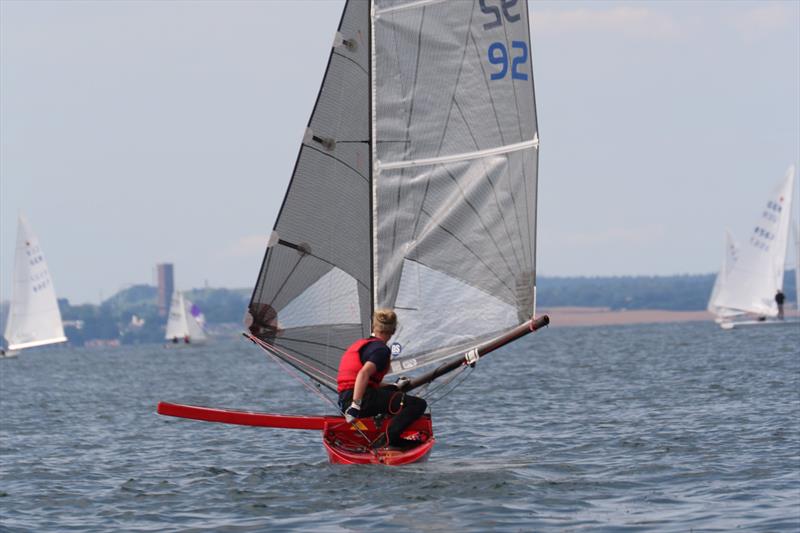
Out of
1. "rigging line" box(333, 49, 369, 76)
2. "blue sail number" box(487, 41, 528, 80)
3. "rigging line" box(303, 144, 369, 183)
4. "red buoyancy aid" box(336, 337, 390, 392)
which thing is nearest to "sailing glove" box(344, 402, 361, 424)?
"red buoyancy aid" box(336, 337, 390, 392)

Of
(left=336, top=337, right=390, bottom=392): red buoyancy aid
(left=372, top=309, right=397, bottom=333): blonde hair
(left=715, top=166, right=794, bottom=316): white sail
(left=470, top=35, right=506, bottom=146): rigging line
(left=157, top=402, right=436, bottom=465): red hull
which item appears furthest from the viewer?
(left=715, top=166, right=794, bottom=316): white sail

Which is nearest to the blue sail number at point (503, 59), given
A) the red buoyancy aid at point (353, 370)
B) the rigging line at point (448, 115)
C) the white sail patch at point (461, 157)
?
the rigging line at point (448, 115)

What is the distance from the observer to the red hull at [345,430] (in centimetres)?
1570

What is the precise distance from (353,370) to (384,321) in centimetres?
67

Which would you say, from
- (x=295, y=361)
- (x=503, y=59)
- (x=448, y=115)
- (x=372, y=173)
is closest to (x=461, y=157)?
(x=448, y=115)

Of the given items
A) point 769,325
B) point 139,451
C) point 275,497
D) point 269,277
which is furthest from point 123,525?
point 769,325

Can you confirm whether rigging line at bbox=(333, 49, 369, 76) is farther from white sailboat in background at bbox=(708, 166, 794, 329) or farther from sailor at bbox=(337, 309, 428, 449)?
white sailboat in background at bbox=(708, 166, 794, 329)

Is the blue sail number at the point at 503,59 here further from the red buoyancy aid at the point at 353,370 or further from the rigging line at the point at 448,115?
the red buoyancy aid at the point at 353,370

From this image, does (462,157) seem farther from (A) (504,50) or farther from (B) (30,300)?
(B) (30,300)

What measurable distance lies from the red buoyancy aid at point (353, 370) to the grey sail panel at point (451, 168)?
1.09 meters

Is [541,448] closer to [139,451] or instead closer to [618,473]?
[618,473]

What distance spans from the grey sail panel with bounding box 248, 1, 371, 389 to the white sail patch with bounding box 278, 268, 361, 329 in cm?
1

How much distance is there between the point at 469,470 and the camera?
52.3ft

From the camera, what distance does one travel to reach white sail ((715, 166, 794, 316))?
225ft
